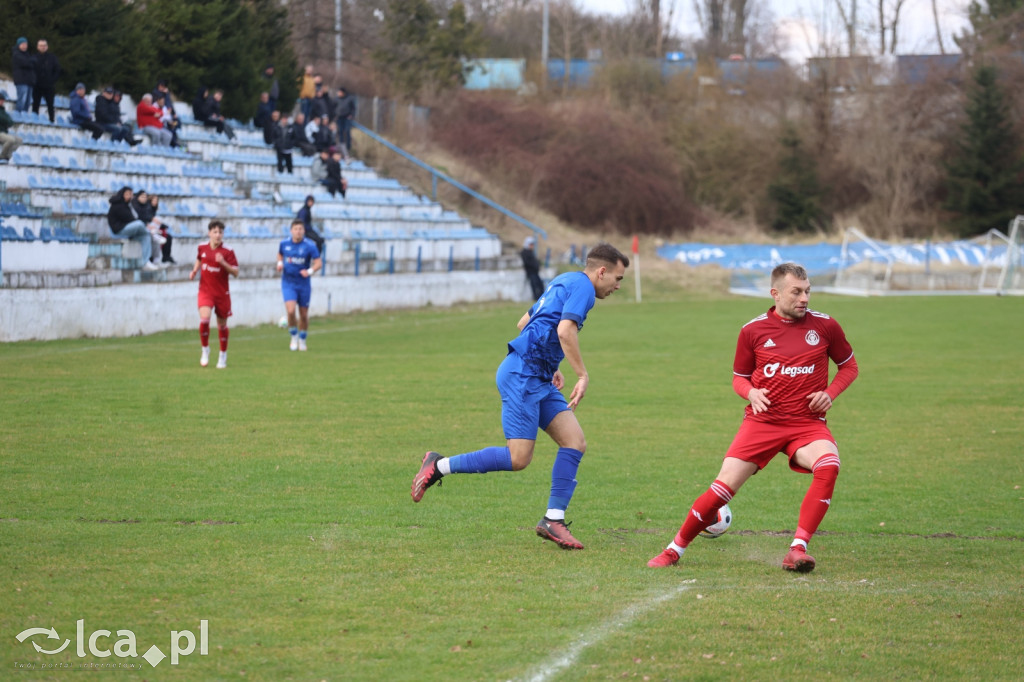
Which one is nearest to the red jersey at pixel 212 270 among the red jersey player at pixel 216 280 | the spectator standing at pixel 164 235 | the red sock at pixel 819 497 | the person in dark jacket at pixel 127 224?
the red jersey player at pixel 216 280

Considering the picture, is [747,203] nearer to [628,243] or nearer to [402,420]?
[628,243]

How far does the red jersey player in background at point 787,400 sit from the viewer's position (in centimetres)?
628

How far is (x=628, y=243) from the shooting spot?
48.9m

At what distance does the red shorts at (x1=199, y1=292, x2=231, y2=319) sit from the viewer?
15.5 m

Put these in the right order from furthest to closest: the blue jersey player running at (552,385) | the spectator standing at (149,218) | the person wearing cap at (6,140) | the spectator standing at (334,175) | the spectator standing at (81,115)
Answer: the spectator standing at (334,175), the spectator standing at (81,115), the spectator standing at (149,218), the person wearing cap at (6,140), the blue jersey player running at (552,385)

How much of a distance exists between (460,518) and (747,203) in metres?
55.7

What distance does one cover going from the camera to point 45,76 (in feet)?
77.0

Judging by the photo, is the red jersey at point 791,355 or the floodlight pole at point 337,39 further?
the floodlight pole at point 337,39

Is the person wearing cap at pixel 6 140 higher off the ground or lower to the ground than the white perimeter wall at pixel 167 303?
higher

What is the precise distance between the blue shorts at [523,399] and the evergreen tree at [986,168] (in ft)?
178

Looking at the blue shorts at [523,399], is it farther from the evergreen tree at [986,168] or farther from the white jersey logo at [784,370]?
the evergreen tree at [986,168]

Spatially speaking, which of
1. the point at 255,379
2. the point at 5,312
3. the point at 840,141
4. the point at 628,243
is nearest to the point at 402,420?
the point at 255,379

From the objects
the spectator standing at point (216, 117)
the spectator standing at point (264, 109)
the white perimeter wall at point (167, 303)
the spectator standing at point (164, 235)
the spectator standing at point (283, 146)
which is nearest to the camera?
the white perimeter wall at point (167, 303)

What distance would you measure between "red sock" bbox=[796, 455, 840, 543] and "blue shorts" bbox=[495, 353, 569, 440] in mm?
1611
